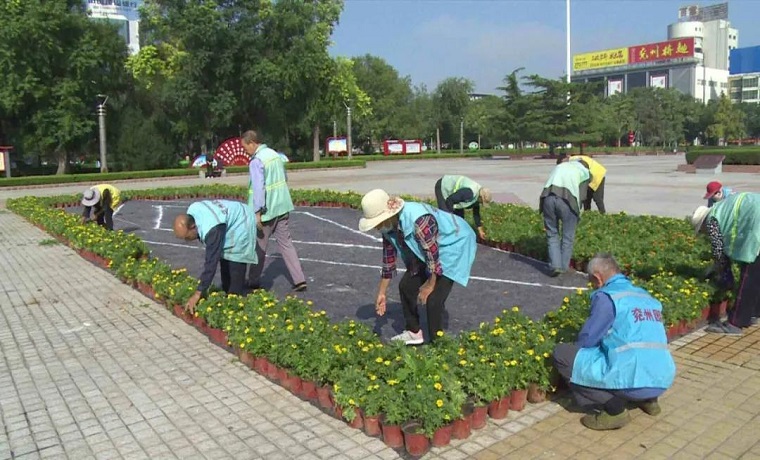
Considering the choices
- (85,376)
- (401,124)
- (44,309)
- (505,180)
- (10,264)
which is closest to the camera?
(85,376)

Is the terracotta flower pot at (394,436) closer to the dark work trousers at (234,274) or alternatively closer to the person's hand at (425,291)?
the person's hand at (425,291)

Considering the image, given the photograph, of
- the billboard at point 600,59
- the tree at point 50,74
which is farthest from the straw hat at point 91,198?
the billboard at point 600,59

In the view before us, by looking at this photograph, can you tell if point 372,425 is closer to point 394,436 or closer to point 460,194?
point 394,436

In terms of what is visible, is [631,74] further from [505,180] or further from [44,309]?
[44,309]

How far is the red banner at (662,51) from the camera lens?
110500mm

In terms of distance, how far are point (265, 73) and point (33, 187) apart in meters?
16.4

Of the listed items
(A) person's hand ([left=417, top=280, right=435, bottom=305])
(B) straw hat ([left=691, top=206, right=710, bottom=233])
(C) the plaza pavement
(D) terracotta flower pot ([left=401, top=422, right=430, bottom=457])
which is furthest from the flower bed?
(B) straw hat ([left=691, top=206, right=710, bottom=233])

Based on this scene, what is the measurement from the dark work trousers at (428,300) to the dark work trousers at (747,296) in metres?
2.59

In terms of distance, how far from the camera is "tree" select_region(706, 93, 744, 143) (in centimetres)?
8156

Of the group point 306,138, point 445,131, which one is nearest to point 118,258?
point 306,138

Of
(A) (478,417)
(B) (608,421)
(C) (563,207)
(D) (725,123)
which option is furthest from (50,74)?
(D) (725,123)

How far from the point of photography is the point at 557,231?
24.9 ft

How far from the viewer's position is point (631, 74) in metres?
120

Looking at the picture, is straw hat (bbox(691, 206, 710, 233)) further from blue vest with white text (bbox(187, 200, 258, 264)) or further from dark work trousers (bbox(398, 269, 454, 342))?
blue vest with white text (bbox(187, 200, 258, 264))
